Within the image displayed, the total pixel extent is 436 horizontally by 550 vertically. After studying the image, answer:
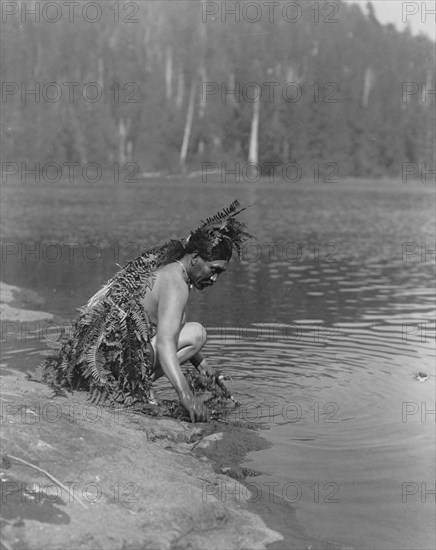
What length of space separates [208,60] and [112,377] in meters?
94.7

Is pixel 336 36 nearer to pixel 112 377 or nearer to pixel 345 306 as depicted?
pixel 345 306

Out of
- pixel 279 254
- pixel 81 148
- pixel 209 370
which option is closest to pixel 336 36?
pixel 81 148

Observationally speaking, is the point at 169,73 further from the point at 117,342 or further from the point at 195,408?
the point at 195,408

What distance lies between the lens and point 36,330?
12141mm

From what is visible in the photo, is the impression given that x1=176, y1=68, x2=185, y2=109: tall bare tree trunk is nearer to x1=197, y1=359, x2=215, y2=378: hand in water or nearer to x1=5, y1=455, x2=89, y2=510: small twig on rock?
x1=197, y1=359, x2=215, y2=378: hand in water

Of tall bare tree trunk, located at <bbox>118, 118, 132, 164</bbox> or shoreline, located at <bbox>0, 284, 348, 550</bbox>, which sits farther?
tall bare tree trunk, located at <bbox>118, 118, 132, 164</bbox>

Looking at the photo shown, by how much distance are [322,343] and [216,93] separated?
8106 centimetres

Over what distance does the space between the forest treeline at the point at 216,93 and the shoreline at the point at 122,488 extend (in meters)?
72.4

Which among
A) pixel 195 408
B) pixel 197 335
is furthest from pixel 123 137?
pixel 195 408

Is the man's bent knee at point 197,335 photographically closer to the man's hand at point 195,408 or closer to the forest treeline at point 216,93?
the man's hand at point 195,408

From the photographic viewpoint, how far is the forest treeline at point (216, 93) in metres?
83.9

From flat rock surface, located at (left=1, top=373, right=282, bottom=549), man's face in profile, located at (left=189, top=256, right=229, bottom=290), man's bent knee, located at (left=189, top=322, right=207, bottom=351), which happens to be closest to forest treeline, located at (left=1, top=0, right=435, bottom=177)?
man's bent knee, located at (left=189, top=322, right=207, bottom=351)

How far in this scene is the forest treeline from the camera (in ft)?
275

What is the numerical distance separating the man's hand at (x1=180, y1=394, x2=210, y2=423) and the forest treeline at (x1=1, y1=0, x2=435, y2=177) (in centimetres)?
7185
